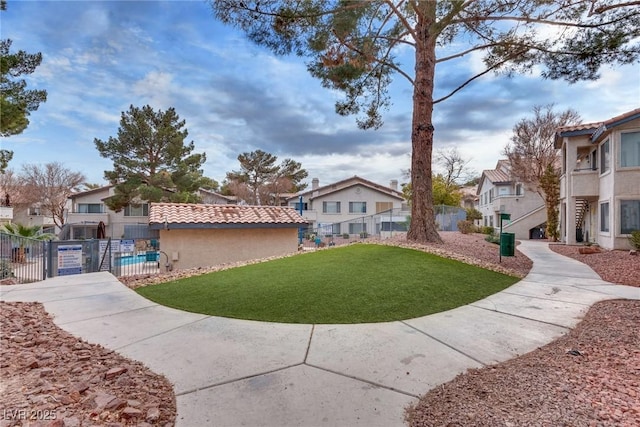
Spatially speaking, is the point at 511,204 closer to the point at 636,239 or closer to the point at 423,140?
the point at 636,239

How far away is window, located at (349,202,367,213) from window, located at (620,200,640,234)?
23663mm

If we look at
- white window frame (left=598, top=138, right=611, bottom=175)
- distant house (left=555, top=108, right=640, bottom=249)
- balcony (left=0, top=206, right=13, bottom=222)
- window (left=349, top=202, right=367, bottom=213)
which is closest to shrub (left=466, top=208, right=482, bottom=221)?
window (left=349, top=202, right=367, bottom=213)

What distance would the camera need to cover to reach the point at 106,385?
8.64 feet

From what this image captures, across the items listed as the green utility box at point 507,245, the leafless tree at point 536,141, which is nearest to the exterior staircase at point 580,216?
the leafless tree at point 536,141

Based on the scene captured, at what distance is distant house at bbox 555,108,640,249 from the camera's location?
12102mm

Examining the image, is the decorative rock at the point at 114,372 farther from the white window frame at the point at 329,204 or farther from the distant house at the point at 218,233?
the white window frame at the point at 329,204

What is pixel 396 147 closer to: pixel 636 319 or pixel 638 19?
pixel 638 19

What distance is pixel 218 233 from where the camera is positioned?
13.5 metres

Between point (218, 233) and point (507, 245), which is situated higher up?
point (218, 233)

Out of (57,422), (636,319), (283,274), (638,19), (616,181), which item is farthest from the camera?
(616,181)

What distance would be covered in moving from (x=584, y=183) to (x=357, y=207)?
21917 mm

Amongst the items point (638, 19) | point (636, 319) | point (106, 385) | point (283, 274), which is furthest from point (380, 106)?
point (106, 385)

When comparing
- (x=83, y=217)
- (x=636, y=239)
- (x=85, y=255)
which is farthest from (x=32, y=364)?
(x=83, y=217)

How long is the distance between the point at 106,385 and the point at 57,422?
0.53 metres
